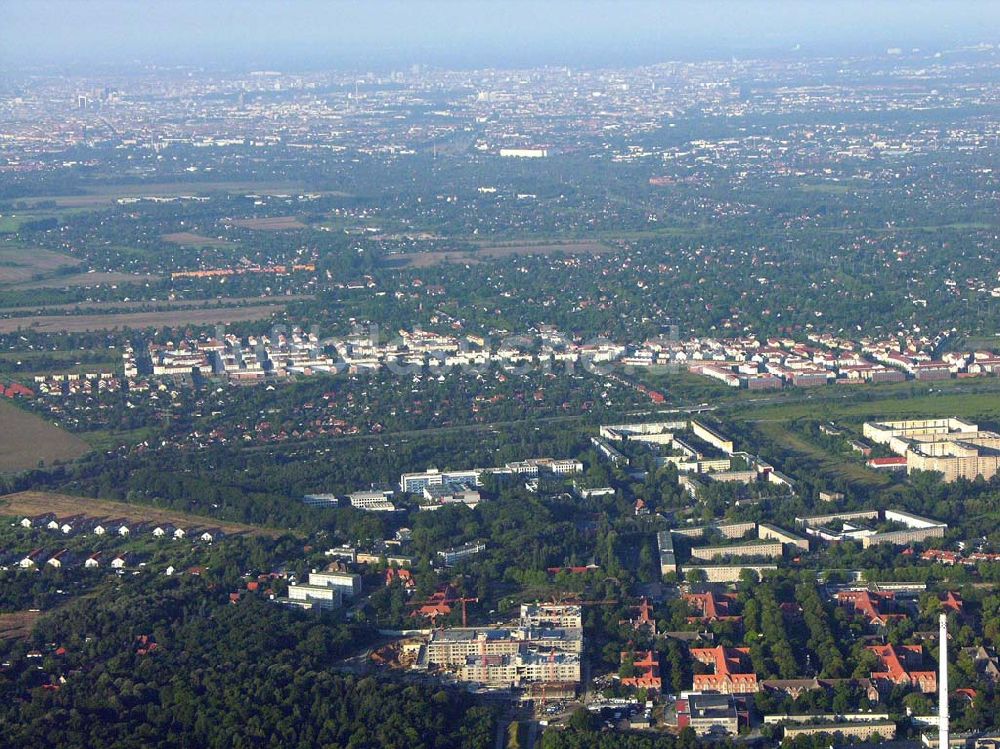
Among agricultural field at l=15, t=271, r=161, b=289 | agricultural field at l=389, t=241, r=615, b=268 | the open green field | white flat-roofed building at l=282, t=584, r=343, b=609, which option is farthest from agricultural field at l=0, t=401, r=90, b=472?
agricultural field at l=389, t=241, r=615, b=268

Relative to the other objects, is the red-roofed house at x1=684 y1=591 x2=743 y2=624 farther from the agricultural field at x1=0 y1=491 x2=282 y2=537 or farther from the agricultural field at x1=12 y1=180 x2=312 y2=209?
the agricultural field at x1=12 y1=180 x2=312 y2=209

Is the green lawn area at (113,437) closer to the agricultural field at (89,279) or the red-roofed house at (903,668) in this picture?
the red-roofed house at (903,668)

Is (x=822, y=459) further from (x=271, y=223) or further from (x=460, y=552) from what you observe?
(x=271, y=223)

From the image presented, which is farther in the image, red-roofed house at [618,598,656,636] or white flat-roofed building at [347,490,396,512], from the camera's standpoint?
white flat-roofed building at [347,490,396,512]

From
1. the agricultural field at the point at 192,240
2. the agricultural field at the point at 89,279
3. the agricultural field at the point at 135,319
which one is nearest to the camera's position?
the agricultural field at the point at 135,319

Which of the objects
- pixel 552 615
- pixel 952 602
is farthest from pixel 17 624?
pixel 952 602

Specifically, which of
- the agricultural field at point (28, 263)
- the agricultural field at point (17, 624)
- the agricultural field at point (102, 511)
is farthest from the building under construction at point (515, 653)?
the agricultural field at point (28, 263)
